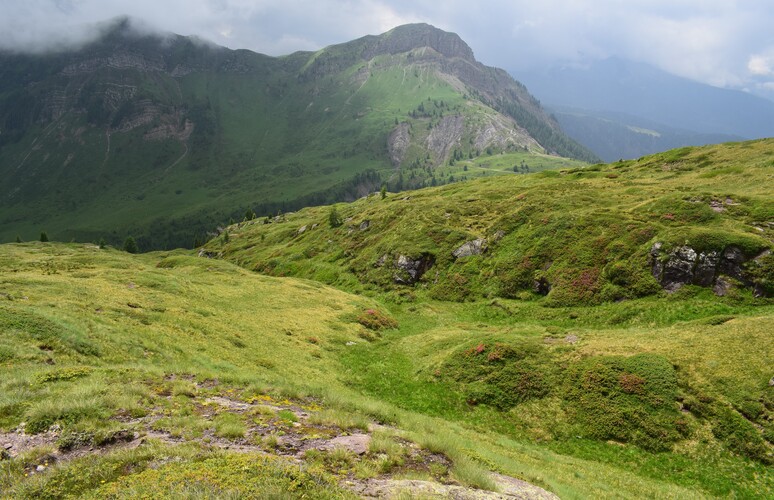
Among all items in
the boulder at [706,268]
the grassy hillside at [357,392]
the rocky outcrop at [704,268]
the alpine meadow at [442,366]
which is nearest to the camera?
the grassy hillside at [357,392]

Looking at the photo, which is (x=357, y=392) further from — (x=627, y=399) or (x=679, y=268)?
(x=679, y=268)

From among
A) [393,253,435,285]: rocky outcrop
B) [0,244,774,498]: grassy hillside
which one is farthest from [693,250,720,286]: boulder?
[393,253,435,285]: rocky outcrop

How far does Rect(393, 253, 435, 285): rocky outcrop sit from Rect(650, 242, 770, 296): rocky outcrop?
3629 centimetres

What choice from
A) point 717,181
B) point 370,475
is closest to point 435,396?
point 370,475

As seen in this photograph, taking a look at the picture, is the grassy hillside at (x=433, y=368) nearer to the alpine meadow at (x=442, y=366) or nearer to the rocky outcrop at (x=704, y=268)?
the alpine meadow at (x=442, y=366)

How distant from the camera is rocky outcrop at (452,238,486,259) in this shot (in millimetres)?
69500

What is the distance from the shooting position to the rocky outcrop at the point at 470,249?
69.5m

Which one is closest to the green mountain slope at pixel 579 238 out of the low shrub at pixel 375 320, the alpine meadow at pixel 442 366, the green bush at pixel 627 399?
the alpine meadow at pixel 442 366

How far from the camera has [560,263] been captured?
55.7m

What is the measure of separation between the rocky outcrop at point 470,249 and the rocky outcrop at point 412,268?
4.91 m

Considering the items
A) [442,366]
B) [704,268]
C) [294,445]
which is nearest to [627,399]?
[442,366]

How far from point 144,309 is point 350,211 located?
96.2 metres

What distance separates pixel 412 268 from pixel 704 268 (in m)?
43.2

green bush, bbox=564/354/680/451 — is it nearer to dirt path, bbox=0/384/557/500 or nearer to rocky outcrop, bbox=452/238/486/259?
dirt path, bbox=0/384/557/500
